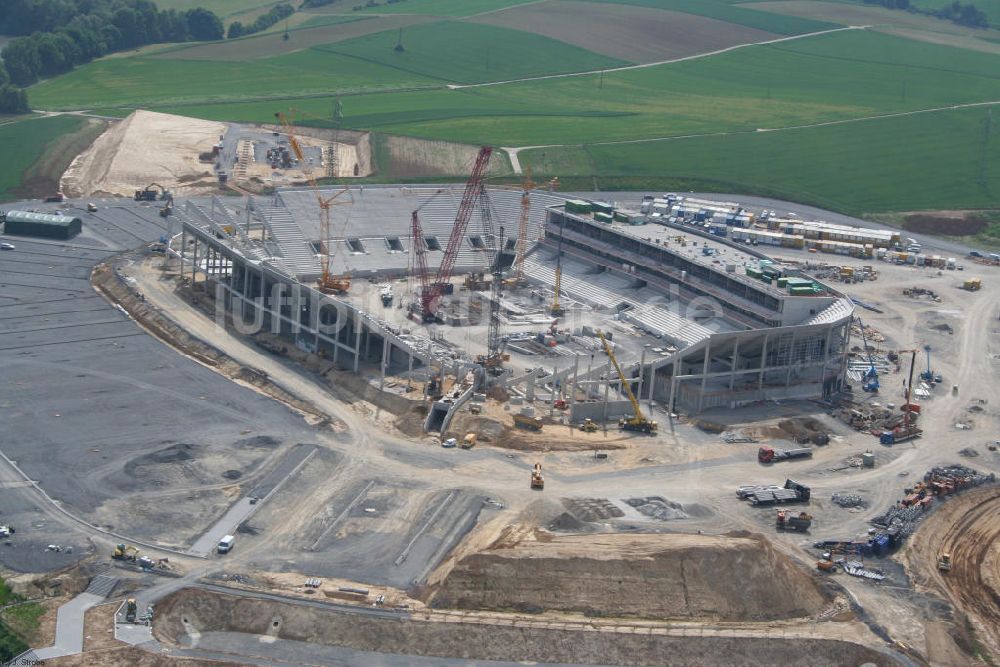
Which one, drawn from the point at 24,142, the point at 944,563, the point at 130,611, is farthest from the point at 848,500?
the point at 24,142

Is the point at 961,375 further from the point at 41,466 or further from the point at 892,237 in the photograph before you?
the point at 41,466

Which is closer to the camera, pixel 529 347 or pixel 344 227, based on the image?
pixel 529 347

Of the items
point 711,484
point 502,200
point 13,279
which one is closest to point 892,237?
point 502,200

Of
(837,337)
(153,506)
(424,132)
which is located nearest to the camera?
(153,506)

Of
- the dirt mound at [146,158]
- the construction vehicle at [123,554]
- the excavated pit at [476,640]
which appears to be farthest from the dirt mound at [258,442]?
the dirt mound at [146,158]

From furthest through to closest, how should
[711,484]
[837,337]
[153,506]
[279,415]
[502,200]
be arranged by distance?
[502,200], [837,337], [279,415], [711,484], [153,506]

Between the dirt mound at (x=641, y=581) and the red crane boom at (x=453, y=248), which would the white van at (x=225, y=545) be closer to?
the dirt mound at (x=641, y=581)

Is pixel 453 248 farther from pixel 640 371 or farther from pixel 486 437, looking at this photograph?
pixel 486 437
